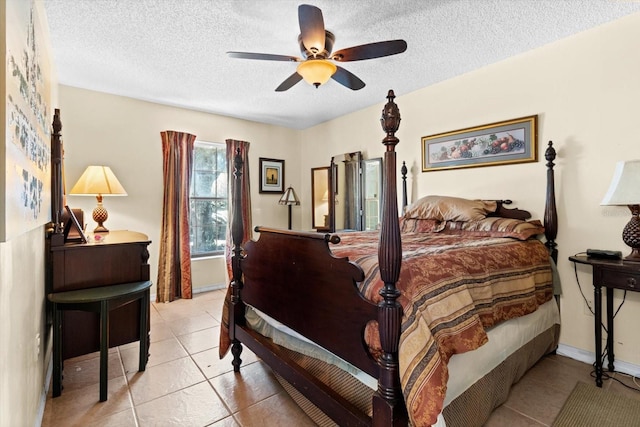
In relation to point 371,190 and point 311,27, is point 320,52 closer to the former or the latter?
point 311,27

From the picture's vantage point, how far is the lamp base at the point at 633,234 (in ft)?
6.59

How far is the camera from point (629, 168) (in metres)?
1.96

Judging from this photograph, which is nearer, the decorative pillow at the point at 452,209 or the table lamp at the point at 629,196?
the table lamp at the point at 629,196

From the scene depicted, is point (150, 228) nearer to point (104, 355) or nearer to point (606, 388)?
point (104, 355)

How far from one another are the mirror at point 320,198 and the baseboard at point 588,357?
2989 mm

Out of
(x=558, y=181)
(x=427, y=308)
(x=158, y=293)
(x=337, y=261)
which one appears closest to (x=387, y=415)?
(x=427, y=308)

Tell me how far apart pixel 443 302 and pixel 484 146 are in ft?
7.17

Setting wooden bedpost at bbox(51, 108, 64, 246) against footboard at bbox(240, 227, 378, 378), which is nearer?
footboard at bbox(240, 227, 378, 378)

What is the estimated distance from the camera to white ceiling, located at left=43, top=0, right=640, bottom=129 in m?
2.08

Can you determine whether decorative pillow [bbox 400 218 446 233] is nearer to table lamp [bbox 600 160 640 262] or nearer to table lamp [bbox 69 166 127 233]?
table lamp [bbox 600 160 640 262]

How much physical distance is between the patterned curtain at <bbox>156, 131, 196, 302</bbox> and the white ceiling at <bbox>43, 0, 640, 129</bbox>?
723mm

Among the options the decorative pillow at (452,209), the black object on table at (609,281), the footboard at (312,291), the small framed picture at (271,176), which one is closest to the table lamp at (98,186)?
the footboard at (312,291)

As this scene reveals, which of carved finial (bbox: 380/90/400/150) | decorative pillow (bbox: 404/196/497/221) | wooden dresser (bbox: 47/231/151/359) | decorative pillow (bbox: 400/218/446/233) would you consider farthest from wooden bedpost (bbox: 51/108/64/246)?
decorative pillow (bbox: 404/196/497/221)

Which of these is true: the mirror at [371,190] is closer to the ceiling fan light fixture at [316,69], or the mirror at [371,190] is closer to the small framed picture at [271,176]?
the small framed picture at [271,176]
